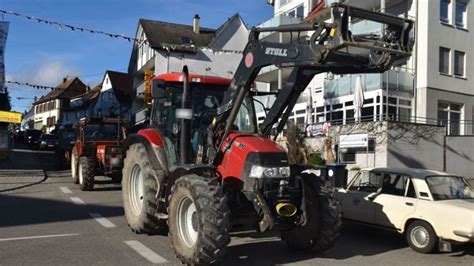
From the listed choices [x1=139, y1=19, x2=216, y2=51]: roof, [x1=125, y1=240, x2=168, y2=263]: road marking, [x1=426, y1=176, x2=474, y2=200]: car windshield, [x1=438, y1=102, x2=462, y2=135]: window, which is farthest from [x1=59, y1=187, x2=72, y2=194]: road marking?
[x1=139, y1=19, x2=216, y2=51]: roof

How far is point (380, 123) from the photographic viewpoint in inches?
843

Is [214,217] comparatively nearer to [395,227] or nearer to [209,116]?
[209,116]

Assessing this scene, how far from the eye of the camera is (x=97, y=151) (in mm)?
17516

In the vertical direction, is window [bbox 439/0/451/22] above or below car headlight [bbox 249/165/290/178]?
above

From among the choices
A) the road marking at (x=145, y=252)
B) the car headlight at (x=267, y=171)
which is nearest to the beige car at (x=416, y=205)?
the car headlight at (x=267, y=171)

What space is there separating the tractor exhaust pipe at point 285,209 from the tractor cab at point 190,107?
1.61 m

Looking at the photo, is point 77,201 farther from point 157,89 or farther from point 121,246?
point 157,89

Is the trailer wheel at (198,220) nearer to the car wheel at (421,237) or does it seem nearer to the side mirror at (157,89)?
the side mirror at (157,89)

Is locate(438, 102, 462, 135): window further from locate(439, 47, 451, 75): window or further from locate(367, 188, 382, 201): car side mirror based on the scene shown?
locate(367, 188, 382, 201): car side mirror

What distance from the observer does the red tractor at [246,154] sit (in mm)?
6500

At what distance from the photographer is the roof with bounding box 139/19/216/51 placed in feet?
141

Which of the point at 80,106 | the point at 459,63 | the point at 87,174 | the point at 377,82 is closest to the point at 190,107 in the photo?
the point at 87,174

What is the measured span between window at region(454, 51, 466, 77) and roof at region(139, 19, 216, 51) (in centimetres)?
2247

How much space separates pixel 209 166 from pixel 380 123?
15.5 m
